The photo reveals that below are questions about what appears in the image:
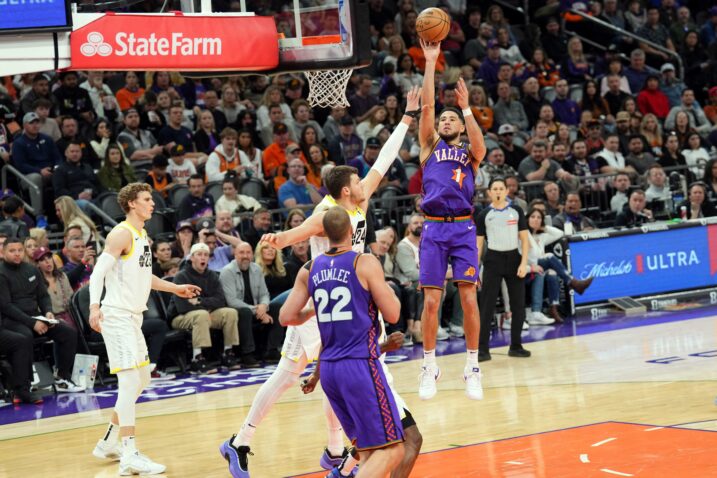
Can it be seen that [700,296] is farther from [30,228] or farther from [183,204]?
[30,228]

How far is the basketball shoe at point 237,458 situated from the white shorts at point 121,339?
1.11 metres

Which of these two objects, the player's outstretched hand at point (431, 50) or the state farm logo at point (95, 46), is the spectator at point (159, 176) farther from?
the player's outstretched hand at point (431, 50)

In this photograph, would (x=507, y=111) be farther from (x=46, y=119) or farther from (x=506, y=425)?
(x=506, y=425)

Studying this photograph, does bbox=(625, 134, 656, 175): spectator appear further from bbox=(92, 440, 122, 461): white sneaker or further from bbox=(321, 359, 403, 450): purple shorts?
bbox=(321, 359, 403, 450): purple shorts

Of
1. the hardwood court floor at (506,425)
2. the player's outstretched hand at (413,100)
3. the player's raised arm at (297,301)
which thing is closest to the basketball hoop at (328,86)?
the player's outstretched hand at (413,100)

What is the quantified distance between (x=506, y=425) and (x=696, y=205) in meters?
9.00

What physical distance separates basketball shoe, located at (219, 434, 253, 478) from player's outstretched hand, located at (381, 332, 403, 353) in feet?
5.24

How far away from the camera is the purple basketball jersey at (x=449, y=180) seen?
901 cm

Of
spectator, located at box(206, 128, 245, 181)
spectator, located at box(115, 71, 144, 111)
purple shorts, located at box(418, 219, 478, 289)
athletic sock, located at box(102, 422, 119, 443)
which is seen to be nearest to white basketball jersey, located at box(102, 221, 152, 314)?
athletic sock, located at box(102, 422, 119, 443)

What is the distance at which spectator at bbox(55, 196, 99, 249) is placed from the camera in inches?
539

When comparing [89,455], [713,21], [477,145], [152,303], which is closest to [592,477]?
[477,145]

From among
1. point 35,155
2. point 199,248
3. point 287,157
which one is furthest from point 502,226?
point 35,155

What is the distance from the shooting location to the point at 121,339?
8578 millimetres

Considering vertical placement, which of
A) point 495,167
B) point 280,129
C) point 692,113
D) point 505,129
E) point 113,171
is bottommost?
point 495,167
